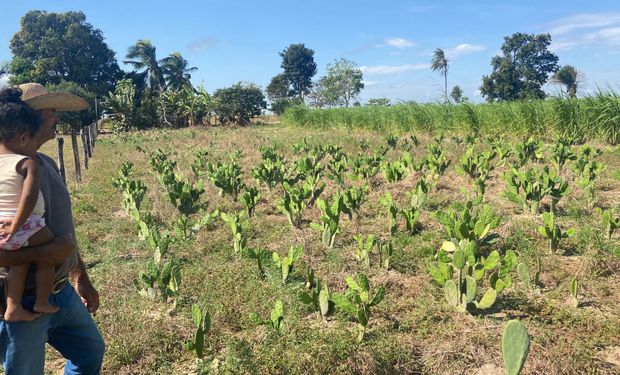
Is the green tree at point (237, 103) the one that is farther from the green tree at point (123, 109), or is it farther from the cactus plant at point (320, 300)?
the cactus plant at point (320, 300)

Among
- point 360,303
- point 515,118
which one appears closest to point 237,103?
point 515,118

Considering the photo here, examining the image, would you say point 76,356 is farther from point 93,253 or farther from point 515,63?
A: point 515,63

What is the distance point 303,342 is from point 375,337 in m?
0.50

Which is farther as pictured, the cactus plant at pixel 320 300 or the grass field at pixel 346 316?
the cactus plant at pixel 320 300

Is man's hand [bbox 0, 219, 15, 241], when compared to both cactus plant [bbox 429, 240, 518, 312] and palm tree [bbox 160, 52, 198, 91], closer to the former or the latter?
cactus plant [bbox 429, 240, 518, 312]

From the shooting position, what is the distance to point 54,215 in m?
1.94

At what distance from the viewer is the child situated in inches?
67.1

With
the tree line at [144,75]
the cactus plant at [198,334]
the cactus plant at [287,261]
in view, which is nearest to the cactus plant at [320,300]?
the cactus plant at [287,261]

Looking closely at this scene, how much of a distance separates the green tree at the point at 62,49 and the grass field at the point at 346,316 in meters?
35.8

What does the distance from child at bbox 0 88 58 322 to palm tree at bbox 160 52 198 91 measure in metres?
37.8

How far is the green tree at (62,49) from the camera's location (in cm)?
3522

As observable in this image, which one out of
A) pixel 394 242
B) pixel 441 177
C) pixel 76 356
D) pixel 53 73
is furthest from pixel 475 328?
pixel 53 73

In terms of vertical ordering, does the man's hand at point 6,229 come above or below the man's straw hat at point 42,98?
below

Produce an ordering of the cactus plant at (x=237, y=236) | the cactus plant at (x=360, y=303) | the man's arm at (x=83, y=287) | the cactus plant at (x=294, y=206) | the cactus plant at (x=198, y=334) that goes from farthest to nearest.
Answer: the cactus plant at (x=294, y=206), the cactus plant at (x=237, y=236), the cactus plant at (x=360, y=303), the cactus plant at (x=198, y=334), the man's arm at (x=83, y=287)
